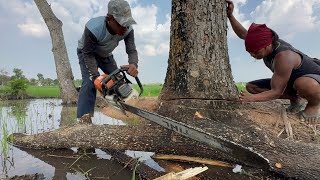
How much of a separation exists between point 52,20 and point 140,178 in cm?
891

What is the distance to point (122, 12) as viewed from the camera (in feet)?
11.7

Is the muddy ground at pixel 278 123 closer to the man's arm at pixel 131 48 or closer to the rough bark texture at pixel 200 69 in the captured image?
the rough bark texture at pixel 200 69

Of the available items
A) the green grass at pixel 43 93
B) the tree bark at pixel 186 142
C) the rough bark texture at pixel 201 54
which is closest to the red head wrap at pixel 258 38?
the rough bark texture at pixel 201 54

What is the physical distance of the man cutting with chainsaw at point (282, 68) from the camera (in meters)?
3.39

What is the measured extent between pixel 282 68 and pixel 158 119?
148 cm

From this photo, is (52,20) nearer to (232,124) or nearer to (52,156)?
(52,156)

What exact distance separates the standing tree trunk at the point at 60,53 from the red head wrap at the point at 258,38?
8.33m

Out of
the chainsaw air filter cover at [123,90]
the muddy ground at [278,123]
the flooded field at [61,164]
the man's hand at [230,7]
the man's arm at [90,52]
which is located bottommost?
the flooded field at [61,164]

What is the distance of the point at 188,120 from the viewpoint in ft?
11.2

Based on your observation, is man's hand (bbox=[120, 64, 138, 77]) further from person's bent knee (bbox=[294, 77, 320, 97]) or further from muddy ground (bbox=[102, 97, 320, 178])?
person's bent knee (bbox=[294, 77, 320, 97])

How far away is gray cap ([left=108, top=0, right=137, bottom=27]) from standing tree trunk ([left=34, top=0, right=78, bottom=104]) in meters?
7.44

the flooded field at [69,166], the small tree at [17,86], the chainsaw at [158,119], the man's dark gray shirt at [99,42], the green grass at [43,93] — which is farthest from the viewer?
the green grass at [43,93]

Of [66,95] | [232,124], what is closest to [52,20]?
[66,95]

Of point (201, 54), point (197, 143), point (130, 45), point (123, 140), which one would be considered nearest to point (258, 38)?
point (201, 54)
